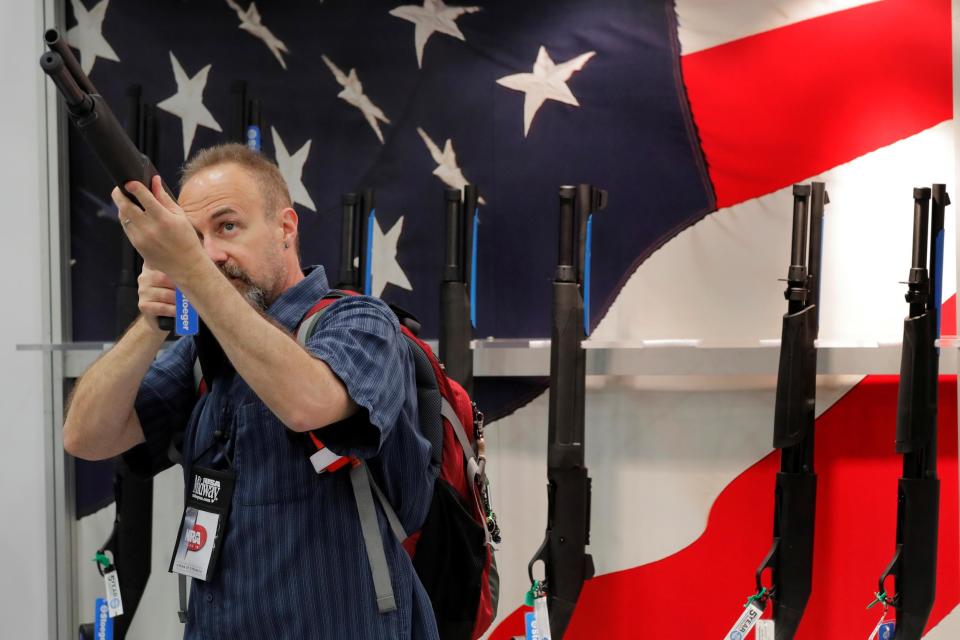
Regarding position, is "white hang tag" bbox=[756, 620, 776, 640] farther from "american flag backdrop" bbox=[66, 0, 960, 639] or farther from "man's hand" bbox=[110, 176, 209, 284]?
"man's hand" bbox=[110, 176, 209, 284]

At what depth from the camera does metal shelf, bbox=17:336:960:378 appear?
Result: 8.14ft

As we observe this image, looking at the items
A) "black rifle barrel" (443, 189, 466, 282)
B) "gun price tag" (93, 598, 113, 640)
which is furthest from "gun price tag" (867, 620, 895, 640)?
"gun price tag" (93, 598, 113, 640)

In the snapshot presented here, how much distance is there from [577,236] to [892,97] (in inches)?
38.2

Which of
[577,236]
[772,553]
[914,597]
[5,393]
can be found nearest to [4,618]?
[5,393]

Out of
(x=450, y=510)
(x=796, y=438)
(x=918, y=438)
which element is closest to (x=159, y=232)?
(x=450, y=510)

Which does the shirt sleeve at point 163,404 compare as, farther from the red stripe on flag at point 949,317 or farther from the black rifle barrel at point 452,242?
the red stripe on flag at point 949,317

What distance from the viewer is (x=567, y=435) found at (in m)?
2.39

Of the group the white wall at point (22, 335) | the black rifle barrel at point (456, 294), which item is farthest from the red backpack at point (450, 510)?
the white wall at point (22, 335)

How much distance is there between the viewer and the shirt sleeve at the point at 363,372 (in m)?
1.08

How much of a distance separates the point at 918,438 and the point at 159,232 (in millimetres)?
1912

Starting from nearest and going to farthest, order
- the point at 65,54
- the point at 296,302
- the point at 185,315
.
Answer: the point at 65,54 < the point at 185,315 < the point at 296,302

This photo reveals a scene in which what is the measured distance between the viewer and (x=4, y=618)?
2918 millimetres

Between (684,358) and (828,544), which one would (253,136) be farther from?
(828,544)

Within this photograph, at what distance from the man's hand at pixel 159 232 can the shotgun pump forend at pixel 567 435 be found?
1.50 metres
